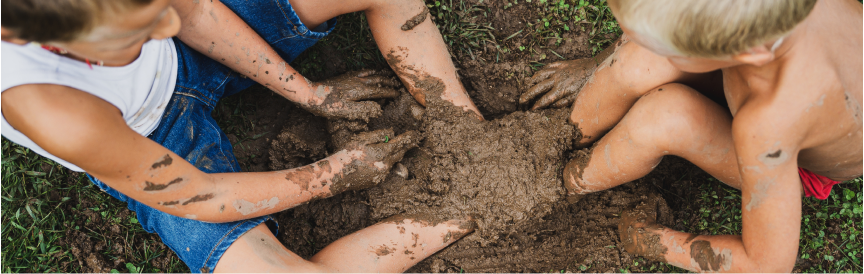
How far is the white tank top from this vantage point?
117 cm

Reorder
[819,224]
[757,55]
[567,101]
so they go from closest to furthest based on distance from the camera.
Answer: [757,55]
[567,101]
[819,224]

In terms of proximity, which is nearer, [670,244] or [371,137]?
[670,244]

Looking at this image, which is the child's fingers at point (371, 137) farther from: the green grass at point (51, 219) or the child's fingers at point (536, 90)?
the green grass at point (51, 219)

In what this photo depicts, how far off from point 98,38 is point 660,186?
2.01 meters

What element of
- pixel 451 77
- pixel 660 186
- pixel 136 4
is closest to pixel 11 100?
pixel 136 4

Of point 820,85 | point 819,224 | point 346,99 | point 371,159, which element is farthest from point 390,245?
point 819,224

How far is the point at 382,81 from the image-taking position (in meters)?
2.01

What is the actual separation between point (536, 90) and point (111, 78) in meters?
1.49

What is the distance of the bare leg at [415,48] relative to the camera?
6.14ft

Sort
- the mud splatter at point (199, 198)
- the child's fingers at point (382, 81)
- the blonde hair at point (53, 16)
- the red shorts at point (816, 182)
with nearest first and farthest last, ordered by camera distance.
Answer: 1. the blonde hair at point (53, 16)
2. the mud splatter at point (199, 198)
3. the red shorts at point (816, 182)
4. the child's fingers at point (382, 81)

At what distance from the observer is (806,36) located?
3.95ft

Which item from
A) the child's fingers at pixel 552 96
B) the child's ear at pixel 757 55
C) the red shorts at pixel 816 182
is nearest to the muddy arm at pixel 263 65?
the child's fingers at pixel 552 96

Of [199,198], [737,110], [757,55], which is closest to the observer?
[757,55]

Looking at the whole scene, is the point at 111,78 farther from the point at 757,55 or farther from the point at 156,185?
the point at 757,55
